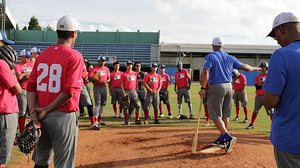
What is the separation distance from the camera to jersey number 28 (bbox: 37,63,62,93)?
409 cm

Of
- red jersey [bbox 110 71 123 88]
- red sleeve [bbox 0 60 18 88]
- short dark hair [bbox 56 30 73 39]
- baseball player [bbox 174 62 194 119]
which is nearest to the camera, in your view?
short dark hair [bbox 56 30 73 39]

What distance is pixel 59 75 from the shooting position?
161 inches

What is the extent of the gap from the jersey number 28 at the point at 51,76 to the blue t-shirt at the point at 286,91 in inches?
84.9

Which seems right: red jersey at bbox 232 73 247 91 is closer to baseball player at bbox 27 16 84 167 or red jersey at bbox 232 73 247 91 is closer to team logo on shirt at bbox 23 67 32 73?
team logo on shirt at bbox 23 67 32 73

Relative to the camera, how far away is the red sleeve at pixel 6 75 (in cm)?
512

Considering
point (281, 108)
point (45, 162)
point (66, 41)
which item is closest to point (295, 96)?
point (281, 108)

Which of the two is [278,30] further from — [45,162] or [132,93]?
[132,93]

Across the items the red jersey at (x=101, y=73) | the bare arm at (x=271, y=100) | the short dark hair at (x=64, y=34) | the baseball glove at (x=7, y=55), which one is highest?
the short dark hair at (x=64, y=34)

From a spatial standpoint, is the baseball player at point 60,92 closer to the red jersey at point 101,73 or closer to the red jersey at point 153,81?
the red jersey at point 101,73

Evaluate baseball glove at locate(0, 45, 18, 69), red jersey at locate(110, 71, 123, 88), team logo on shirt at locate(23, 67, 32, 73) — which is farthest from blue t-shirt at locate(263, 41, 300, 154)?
red jersey at locate(110, 71, 123, 88)

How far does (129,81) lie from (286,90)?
10420 millimetres

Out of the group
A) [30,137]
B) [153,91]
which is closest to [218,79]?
[30,137]

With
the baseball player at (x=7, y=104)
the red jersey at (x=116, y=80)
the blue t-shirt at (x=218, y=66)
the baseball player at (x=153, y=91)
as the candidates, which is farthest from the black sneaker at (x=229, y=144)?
the red jersey at (x=116, y=80)

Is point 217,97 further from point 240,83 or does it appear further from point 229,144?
point 240,83
